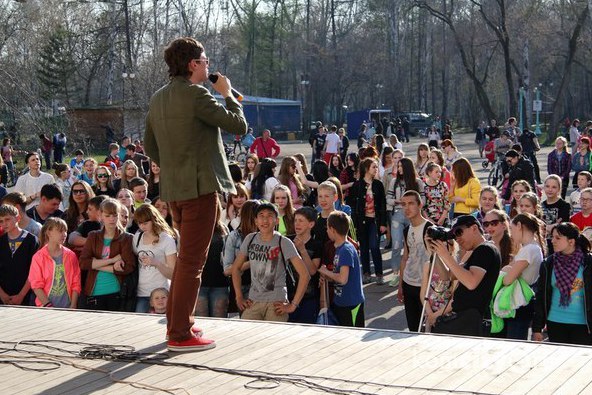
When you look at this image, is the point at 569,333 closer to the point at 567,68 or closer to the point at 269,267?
the point at 269,267

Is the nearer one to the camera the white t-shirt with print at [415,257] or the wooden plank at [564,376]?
the wooden plank at [564,376]

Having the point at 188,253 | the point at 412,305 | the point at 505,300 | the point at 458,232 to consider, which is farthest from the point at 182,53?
the point at 412,305

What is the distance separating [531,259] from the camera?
327 inches

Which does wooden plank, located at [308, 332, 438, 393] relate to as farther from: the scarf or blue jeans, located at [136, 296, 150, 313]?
blue jeans, located at [136, 296, 150, 313]

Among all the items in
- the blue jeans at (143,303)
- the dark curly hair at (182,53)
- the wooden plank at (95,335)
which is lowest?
the blue jeans at (143,303)

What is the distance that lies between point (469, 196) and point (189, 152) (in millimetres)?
8467

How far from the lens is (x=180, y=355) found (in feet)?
20.1

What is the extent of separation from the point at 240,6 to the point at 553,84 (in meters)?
32.1

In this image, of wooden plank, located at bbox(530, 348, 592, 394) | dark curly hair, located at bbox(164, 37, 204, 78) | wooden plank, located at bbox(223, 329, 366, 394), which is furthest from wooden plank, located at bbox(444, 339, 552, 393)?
dark curly hair, located at bbox(164, 37, 204, 78)

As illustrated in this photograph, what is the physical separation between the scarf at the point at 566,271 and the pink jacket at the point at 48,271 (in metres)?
4.35

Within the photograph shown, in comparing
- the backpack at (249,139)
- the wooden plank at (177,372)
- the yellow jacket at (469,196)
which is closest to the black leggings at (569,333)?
the wooden plank at (177,372)

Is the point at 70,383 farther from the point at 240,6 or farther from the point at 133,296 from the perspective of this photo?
the point at 240,6

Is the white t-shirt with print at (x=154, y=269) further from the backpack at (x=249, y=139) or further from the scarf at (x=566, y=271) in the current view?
the backpack at (x=249, y=139)

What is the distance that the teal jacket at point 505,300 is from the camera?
813 centimetres
